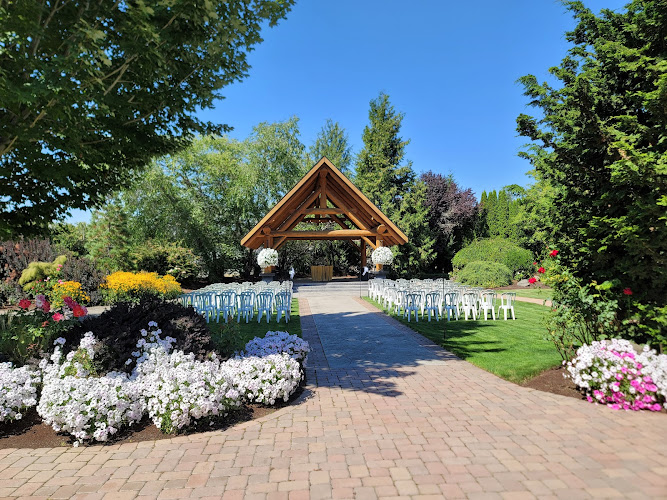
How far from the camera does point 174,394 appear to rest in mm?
3863

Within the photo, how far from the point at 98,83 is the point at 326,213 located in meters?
15.6

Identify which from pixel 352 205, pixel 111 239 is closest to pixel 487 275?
pixel 352 205

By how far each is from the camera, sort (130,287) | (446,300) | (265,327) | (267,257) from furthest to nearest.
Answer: (267,257), (130,287), (446,300), (265,327)

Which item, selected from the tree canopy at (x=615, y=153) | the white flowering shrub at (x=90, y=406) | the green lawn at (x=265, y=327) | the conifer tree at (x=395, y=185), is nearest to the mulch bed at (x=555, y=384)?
the tree canopy at (x=615, y=153)

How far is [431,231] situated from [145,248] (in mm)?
20225

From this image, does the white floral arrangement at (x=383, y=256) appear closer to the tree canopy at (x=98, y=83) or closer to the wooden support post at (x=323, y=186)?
the wooden support post at (x=323, y=186)

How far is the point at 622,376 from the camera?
429 cm

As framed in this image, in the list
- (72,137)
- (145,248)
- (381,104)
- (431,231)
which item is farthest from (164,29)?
(381,104)

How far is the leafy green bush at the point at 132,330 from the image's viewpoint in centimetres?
468

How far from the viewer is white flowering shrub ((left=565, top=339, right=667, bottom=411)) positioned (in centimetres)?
417

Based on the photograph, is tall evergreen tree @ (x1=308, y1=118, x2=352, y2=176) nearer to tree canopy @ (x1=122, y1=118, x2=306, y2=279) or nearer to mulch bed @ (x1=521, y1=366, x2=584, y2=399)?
tree canopy @ (x1=122, y1=118, x2=306, y2=279)

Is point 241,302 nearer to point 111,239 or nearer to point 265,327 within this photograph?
point 265,327

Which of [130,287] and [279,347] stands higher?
[130,287]

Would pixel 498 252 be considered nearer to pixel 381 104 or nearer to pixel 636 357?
pixel 381 104
